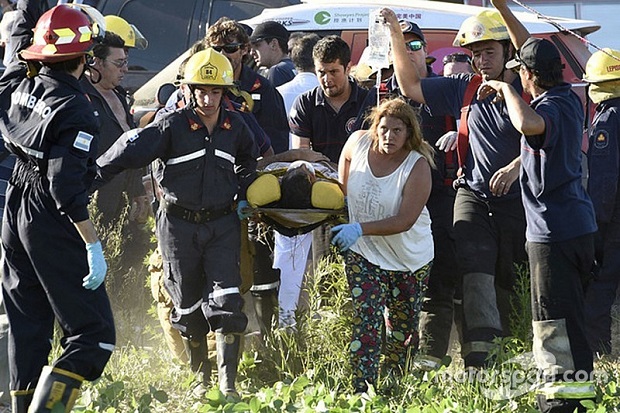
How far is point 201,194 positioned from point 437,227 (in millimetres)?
1548

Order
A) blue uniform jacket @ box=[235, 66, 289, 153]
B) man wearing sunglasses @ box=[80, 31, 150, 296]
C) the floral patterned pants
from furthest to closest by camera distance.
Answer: man wearing sunglasses @ box=[80, 31, 150, 296], blue uniform jacket @ box=[235, 66, 289, 153], the floral patterned pants

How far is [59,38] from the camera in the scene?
5824 millimetres

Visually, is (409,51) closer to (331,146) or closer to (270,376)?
(331,146)

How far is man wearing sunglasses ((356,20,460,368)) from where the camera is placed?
730cm

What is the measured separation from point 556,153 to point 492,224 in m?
1.13

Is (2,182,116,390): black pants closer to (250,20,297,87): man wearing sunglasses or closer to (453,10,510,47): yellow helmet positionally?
(453,10,510,47): yellow helmet

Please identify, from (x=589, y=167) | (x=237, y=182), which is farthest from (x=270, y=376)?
(x=589, y=167)

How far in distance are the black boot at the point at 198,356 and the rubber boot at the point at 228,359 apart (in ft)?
1.07

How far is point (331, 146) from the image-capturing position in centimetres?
789

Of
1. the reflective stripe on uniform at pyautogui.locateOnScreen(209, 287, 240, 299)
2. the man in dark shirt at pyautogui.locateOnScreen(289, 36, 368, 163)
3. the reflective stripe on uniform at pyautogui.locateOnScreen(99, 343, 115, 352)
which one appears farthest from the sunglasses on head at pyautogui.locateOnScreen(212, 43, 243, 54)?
the reflective stripe on uniform at pyautogui.locateOnScreen(99, 343, 115, 352)

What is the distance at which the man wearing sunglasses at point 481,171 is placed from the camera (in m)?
6.95

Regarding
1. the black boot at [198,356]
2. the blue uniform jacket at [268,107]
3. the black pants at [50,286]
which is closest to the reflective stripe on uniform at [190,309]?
the black boot at [198,356]

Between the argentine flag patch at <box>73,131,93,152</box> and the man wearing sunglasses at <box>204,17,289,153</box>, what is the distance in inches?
79.6

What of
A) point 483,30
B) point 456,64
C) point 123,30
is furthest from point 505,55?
point 123,30
